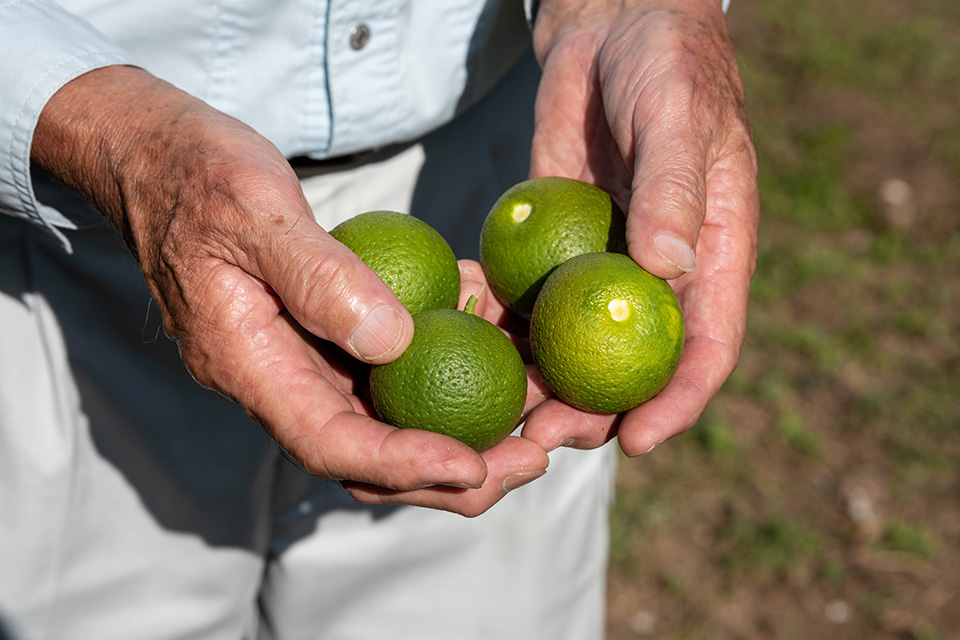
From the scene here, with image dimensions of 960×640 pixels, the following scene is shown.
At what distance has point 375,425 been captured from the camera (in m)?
2.41

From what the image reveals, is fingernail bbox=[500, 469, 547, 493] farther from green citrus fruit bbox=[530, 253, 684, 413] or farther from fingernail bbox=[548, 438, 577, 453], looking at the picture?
green citrus fruit bbox=[530, 253, 684, 413]

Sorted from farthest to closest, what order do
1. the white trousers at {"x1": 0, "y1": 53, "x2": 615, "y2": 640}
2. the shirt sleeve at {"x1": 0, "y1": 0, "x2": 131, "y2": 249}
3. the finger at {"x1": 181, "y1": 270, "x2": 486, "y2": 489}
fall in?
the white trousers at {"x1": 0, "y1": 53, "x2": 615, "y2": 640} → the shirt sleeve at {"x1": 0, "y1": 0, "x2": 131, "y2": 249} → the finger at {"x1": 181, "y1": 270, "x2": 486, "y2": 489}

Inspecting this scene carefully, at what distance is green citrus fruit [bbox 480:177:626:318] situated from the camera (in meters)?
3.03

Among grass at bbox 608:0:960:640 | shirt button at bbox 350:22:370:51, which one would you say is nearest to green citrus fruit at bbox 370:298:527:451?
shirt button at bbox 350:22:370:51

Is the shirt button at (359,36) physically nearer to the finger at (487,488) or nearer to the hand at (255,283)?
the hand at (255,283)

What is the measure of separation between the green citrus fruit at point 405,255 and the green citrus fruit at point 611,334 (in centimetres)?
→ 39

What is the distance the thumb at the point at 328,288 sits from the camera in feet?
7.70

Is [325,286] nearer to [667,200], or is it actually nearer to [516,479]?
[516,479]

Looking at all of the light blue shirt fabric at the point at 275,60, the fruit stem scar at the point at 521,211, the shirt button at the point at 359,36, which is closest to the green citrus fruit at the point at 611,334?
the fruit stem scar at the point at 521,211

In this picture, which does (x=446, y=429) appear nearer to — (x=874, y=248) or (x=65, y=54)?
(x=65, y=54)

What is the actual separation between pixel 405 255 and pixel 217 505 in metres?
1.42

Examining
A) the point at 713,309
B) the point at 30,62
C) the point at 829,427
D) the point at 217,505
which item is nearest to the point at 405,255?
the point at 713,309

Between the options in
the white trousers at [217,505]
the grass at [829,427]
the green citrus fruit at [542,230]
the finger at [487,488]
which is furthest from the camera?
the grass at [829,427]

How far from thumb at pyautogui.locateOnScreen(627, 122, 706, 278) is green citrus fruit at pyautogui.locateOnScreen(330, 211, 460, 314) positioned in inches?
25.2
